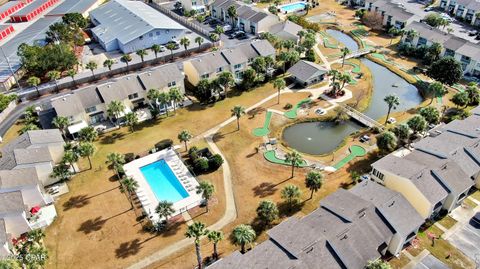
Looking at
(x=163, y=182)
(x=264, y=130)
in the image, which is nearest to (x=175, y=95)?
(x=264, y=130)

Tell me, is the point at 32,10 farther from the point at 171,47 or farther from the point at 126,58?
the point at 171,47

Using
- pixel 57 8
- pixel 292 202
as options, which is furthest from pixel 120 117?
pixel 57 8

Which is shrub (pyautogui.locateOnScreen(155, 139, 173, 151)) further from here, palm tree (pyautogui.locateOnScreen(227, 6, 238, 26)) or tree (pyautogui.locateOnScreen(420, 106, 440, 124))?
palm tree (pyautogui.locateOnScreen(227, 6, 238, 26))

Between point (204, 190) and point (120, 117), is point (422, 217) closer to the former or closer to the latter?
point (204, 190)

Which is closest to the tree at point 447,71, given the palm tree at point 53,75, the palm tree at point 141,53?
the palm tree at point 141,53

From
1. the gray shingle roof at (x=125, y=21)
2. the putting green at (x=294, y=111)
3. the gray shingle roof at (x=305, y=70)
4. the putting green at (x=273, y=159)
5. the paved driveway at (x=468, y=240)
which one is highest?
the gray shingle roof at (x=125, y=21)

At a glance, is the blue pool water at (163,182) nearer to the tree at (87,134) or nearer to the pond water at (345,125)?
the tree at (87,134)
